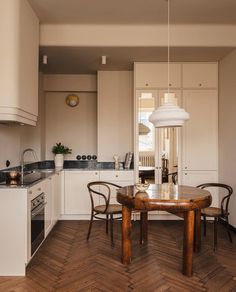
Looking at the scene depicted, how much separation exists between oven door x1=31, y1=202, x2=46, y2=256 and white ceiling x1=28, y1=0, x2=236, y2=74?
2.20m

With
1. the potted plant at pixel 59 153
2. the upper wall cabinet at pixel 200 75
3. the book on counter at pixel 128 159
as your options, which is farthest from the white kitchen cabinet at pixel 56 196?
the upper wall cabinet at pixel 200 75

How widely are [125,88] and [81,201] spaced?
2.12 metres

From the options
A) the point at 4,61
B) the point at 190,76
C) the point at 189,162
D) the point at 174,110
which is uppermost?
the point at 190,76

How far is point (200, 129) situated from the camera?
4352 mm

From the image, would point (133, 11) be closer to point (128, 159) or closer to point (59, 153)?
point (128, 159)

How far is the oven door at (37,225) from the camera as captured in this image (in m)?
2.80

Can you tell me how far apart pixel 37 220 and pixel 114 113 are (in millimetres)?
2447

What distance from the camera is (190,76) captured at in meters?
4.33

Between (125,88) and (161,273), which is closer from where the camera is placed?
(161,273)

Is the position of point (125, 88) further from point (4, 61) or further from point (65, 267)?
point (65, 267)

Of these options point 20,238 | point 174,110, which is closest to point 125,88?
point 174,110

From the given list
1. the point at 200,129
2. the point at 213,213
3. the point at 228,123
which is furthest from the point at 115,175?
the point at 228,123

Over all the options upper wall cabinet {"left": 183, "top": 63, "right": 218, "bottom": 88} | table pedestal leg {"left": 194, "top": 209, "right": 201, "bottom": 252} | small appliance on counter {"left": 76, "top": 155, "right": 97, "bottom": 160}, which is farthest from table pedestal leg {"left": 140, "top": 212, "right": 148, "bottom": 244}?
upper wall cabinet {"left": 183, "top": 63, "right": 218, "bottom": 88}

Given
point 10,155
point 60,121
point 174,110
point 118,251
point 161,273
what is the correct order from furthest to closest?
point 60,121, point 10,155, point 118,251, point 161,273, point 174,110
